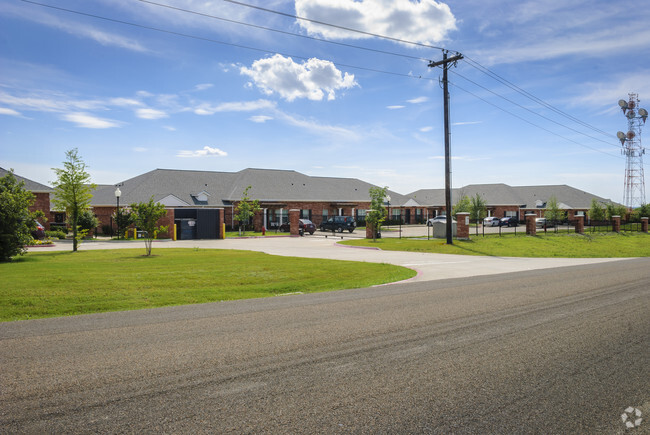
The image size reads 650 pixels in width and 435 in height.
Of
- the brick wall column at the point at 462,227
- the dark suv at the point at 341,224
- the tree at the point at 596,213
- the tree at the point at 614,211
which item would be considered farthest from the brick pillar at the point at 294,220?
the tree at the point at 614,211

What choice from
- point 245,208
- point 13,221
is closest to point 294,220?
point 245,208

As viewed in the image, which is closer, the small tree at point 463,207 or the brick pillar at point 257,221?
the brick pillar at point 257,221

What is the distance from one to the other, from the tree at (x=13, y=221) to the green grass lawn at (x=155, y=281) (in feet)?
1.99

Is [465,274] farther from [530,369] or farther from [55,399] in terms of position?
[55,399]

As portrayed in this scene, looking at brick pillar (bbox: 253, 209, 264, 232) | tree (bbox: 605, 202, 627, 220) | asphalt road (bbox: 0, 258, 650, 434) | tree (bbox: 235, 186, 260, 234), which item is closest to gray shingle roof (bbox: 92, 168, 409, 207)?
tree (bbox: 235, 186, 260, 234)

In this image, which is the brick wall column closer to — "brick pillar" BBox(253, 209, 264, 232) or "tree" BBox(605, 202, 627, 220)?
"brick pillar" BBox(253, 209, 264, 232)

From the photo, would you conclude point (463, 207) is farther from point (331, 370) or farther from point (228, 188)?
point (331, 370)

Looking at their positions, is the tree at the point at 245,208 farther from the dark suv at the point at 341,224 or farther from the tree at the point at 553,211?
the tree at the point at 553,211

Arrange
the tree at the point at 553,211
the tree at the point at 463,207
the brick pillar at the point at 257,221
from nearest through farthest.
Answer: the brick pillar at the point at 257,221 < the tree at the point at 463,207 < the tree at the point at 553,211

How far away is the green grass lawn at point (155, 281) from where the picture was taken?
1005cm

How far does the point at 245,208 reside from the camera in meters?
44.2

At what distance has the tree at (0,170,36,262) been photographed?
1675 centimetres

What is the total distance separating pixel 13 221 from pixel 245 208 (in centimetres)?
2739

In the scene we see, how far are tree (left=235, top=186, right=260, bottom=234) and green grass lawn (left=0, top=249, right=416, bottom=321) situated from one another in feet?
82.3
